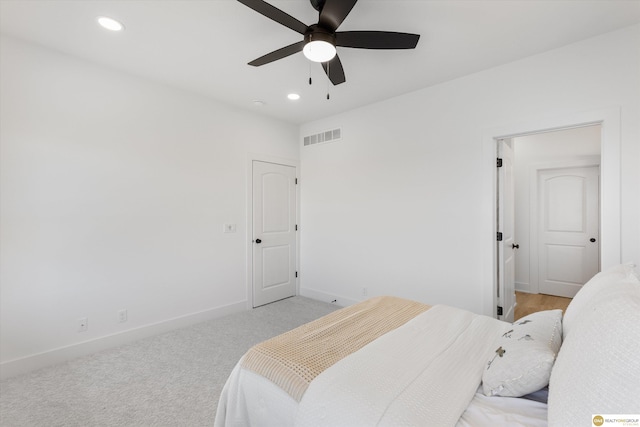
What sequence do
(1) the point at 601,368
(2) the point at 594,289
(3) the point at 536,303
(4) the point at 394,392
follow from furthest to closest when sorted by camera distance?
1. (3) the point at 536,303
2. (2) the point at 594,289
3. (4) the point at 394,392
4. (1) the point at 601,368

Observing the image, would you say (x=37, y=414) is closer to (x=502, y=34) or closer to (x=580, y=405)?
(x=580, y=405)

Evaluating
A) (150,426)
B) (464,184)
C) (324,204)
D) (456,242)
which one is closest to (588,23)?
(464,184)

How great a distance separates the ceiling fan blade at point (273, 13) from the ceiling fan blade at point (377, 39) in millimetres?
271

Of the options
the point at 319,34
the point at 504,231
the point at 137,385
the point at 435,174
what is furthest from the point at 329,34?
the point at 137,385

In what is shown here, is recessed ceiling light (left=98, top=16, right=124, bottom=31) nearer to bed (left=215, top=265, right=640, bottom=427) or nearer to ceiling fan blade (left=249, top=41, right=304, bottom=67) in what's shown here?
ceiling fan blade (left=249, top=41, right=304, bottom=67)

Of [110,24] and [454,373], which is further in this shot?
[110,24]

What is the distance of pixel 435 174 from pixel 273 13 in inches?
94.3

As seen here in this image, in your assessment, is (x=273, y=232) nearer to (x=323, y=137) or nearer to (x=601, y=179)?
(x=323, y=137)

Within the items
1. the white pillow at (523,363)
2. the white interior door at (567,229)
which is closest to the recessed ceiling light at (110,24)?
the white pillow at (523,363)

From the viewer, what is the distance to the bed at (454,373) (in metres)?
0.81

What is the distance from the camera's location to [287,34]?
234cm

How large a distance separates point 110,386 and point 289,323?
1798mm

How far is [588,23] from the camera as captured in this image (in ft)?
7.26

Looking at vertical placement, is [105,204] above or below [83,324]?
above
